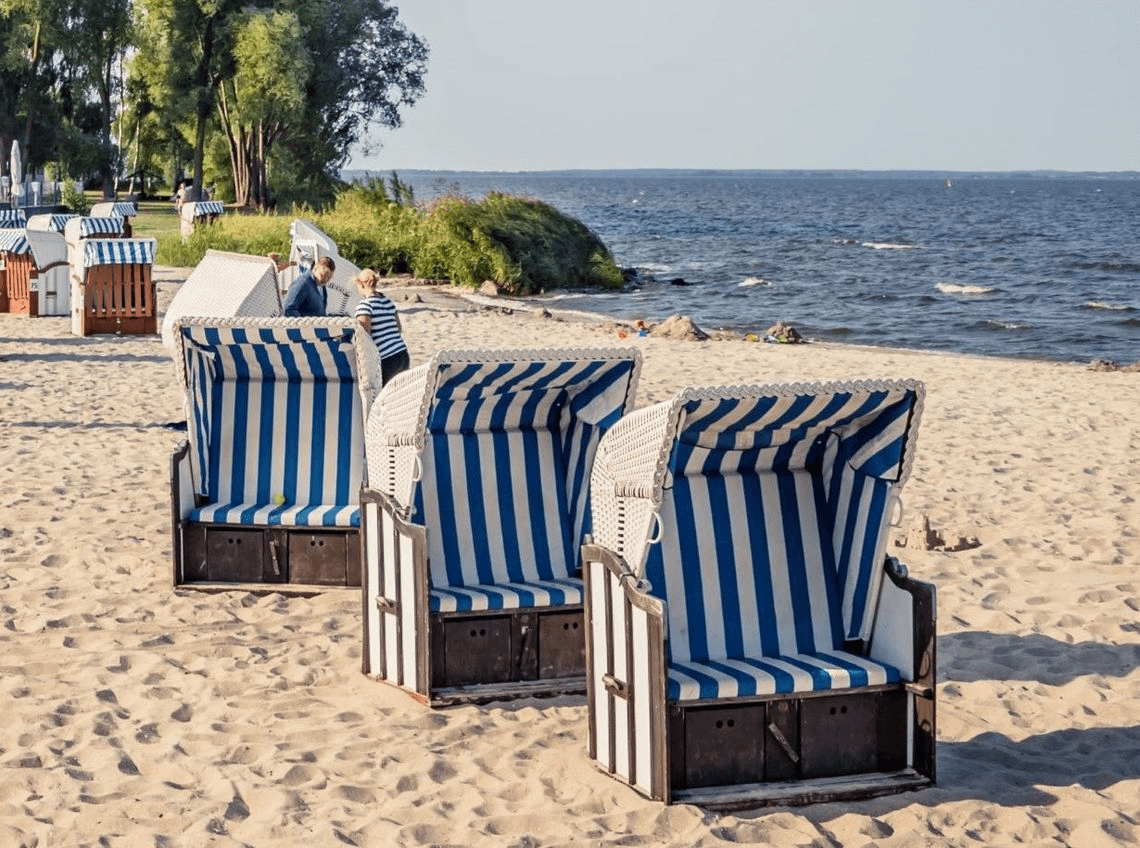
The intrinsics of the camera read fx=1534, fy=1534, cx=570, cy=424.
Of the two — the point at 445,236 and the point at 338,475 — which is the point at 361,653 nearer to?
the point at 338,475

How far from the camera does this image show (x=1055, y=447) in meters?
12.3

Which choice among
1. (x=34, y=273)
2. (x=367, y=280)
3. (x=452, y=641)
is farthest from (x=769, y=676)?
(x=34, y=273)

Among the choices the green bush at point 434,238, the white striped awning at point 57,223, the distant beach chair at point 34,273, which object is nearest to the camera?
the distant beach chair at point 34,273

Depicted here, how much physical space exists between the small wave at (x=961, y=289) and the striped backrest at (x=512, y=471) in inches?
1258

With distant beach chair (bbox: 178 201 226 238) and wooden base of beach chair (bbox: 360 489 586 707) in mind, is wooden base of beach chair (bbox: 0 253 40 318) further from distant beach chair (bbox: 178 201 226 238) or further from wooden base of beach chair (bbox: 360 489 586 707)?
wooden base of beach chair (bbox: 360 489 586 707)

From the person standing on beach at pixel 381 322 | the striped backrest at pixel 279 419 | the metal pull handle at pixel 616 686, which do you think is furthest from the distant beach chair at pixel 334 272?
the metal pull handle at pixel 616 686

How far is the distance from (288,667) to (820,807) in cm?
253

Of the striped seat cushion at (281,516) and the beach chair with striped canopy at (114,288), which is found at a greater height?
the beach chair with striped canopy at (114,288)

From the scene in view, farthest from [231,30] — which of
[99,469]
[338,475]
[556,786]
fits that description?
[556,786]

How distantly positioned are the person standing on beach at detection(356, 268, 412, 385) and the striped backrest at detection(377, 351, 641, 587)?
3824 mm

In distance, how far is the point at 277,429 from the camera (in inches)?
319

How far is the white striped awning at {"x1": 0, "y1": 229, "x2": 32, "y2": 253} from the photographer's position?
21319 millimetres

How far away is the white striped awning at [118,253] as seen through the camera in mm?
18453

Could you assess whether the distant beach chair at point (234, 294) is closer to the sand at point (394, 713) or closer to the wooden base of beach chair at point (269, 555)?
the sand at point (394, 713)
